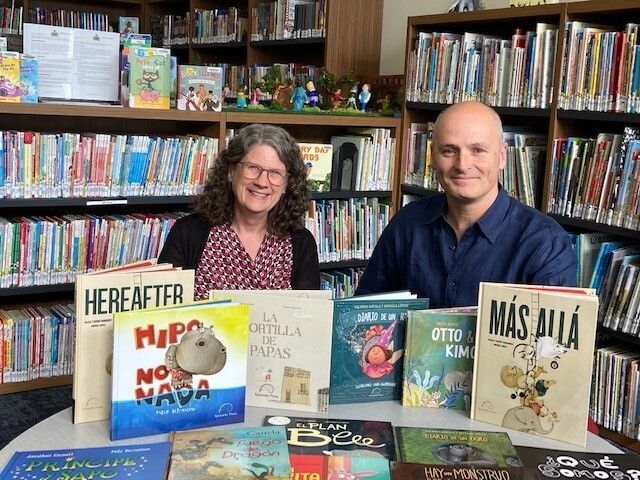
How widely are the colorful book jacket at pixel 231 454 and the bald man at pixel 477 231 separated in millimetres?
796

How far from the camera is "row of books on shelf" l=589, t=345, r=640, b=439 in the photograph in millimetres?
2900

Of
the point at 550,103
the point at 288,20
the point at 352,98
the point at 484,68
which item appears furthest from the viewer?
the point at 288,20

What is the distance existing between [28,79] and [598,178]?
92.6 inches

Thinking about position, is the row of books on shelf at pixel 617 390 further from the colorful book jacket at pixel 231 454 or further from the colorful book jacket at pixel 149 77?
the colorful book jacket at pixel 149 77

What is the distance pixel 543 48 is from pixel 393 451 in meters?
2.30

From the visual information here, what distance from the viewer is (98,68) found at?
343cm

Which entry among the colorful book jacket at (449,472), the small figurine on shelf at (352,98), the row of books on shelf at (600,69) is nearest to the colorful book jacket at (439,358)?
the colorful book jacket at (449,472)

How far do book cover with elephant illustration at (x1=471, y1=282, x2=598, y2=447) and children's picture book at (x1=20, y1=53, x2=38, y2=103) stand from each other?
225 cm

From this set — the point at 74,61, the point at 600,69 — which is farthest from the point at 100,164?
the point at 600,69

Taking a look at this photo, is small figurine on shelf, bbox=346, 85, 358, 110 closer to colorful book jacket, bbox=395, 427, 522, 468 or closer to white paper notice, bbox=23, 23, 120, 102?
white paper notice, bbox=23, 23, 120, 102

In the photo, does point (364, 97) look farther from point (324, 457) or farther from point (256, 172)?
point (324, 457)

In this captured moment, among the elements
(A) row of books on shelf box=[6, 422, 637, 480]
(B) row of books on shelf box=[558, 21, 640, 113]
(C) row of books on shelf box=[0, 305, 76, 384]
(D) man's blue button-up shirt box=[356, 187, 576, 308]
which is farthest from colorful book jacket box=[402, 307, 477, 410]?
(C) row of books on shelf box=[0, 305, 76, 384]

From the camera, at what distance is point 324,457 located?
1348 mm

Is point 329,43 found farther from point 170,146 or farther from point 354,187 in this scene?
point 170,146
